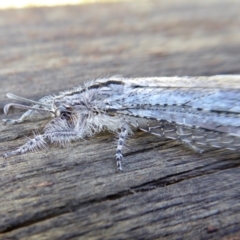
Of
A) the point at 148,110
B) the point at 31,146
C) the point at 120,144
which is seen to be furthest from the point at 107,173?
the point at 148,110

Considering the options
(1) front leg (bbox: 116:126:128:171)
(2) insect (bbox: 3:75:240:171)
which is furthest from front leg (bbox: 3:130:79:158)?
(1) front leg (bbox: 116:126:128:171)

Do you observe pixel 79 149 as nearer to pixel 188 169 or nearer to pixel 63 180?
pixel 63 180

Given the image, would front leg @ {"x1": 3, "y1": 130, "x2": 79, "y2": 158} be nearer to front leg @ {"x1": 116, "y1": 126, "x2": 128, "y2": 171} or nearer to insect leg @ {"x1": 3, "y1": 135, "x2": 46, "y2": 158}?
insect leg @ {"x1": 3, "y1": 135, "x2": 46, "y2": 158}

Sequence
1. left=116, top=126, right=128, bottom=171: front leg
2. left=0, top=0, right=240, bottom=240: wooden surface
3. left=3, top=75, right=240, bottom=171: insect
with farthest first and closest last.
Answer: left=3, top=75, right=240, bottom=171: insect < left=116, top=126, right=128, bottom=171: front leg < left=0, top=0, right=240, bottom=240: wooden surface

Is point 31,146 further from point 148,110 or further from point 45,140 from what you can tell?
point 148,110

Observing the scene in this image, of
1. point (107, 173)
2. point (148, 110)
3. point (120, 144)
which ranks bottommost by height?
point (107, 173)

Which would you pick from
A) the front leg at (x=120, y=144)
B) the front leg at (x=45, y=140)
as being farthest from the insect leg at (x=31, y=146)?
the front leg at (x=120, y=144)
